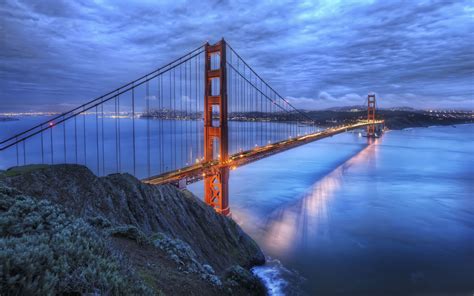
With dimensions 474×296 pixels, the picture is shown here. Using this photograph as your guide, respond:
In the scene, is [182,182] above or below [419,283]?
above

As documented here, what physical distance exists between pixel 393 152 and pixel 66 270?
276ft

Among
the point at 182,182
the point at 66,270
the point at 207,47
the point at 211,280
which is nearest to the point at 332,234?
the point at 182,182

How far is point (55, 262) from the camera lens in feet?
12.7

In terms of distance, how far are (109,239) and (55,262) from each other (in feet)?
7.57

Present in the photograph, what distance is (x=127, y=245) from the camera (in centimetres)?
810

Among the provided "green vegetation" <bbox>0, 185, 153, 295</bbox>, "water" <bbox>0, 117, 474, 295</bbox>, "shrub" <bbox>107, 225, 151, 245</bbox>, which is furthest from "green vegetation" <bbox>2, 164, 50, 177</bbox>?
"water" <bbox>0, 117, 474, 295</bbox>

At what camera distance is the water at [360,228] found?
1647 centimetres

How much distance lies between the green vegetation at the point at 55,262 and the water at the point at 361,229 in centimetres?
1184

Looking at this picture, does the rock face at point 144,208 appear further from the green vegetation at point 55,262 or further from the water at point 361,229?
the green vegetation at point 55,262

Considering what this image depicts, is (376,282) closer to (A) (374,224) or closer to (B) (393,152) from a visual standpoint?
(A) (374,224)

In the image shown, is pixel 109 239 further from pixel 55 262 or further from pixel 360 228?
pixel 360 228

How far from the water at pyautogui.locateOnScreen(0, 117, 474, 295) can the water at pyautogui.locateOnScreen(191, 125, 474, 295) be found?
6 centimetres

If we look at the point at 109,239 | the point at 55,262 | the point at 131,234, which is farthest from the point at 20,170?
the point at 55,262

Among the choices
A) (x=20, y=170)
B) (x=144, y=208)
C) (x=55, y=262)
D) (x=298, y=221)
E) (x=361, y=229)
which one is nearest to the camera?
(x=55, y=262)
